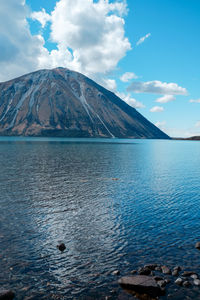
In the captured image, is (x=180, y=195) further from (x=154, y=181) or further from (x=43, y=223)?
(x=43, y=223)

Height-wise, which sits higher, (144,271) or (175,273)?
(144,271)

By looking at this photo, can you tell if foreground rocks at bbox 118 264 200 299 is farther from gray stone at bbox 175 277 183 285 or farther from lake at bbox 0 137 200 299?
lake at bbox 0 137 200 299

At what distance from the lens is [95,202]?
32656mm

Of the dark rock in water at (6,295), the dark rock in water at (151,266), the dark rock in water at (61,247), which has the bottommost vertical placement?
the dark rock in water at (151,266)

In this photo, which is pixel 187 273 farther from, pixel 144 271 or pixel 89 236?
pixel 89 236

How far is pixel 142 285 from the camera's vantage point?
13.6 meters

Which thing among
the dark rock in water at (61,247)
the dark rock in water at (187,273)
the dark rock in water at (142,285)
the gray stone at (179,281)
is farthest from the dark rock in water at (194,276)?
the dark rock in water at (61,247)

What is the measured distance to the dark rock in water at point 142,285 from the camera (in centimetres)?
1345

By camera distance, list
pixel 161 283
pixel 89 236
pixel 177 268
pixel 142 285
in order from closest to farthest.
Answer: pixel 142 285, pixel 161 283, pixel 177 268, pixel 89 236

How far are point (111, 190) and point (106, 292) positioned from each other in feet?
87.4

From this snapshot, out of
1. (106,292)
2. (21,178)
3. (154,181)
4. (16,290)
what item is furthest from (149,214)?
(21,178)

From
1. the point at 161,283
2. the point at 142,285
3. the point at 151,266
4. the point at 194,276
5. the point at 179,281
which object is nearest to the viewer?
the point at 142,285

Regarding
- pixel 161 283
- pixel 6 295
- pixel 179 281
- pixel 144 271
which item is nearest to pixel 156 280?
pixel 161 283

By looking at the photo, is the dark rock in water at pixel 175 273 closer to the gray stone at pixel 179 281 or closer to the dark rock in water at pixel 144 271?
the gray stone at pixel 179 281
